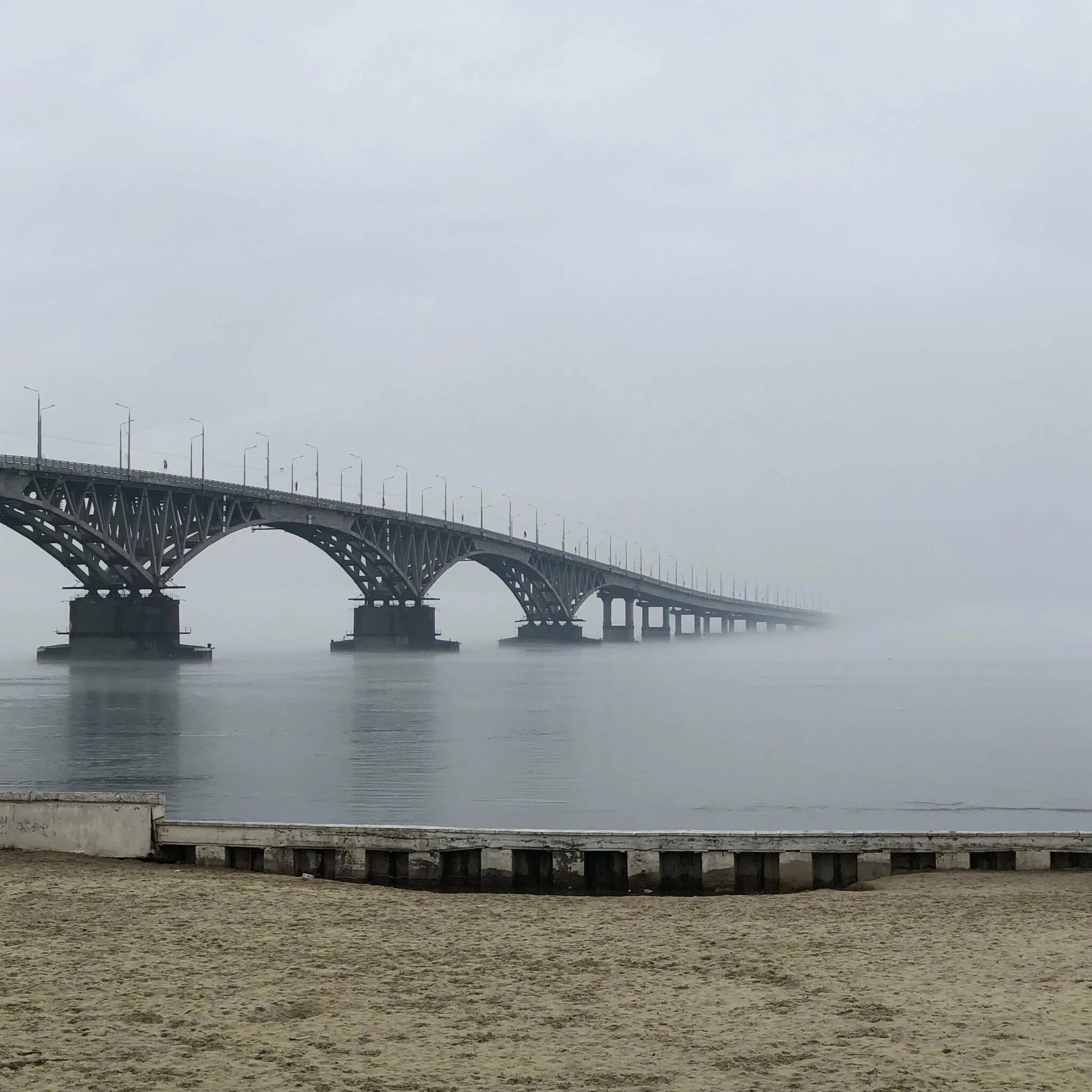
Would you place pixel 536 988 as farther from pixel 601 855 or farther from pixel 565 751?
pixel 565 751

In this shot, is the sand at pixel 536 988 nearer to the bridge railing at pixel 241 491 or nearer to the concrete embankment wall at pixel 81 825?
the concrete embankment wall at pixel 81 825

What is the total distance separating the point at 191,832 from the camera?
53.1 ft

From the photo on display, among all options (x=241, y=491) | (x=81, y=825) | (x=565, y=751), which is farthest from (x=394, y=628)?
(x=81, y=825)

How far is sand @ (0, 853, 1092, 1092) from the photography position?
8.18 metres

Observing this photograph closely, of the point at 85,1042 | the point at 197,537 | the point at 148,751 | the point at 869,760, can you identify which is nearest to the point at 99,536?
the point at 197,537

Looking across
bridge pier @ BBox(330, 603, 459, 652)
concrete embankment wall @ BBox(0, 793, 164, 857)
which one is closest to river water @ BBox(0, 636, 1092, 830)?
concrete embankment wall @ BBox(0, 793, 164, 857)

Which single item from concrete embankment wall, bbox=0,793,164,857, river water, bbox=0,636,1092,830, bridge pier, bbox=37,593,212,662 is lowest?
river water, bbox=0,636,1092,830

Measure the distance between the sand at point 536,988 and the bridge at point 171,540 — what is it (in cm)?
6948

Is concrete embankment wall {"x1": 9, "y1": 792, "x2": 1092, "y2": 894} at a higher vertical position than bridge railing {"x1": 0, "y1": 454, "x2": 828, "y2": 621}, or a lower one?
lower

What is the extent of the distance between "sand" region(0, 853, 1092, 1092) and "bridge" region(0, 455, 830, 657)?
69475 mm

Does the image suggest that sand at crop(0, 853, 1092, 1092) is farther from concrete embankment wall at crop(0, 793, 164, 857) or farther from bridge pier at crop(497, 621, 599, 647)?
bridge pier at crop(497, 621, 599, 647)

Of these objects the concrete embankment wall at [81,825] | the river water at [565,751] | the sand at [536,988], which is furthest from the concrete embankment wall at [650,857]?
the river water at [565,751]

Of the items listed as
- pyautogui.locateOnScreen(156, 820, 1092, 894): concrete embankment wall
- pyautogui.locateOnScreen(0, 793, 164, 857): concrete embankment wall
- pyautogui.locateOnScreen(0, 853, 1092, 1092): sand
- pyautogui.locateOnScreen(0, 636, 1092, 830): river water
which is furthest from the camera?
pyautogui.locateOnScreen(0, 636, 1092, 830): river water

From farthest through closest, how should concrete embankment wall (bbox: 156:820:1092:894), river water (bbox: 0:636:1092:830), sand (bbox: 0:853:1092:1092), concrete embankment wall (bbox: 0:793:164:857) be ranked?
river water (bbox: 0:636:1092:830)
concrete embankment wall (bbox: 0:793:164:857)
concrete embankment wall (bbox: 156:820:1092:894)
sand (bbox: 0:853:1092:1092)
